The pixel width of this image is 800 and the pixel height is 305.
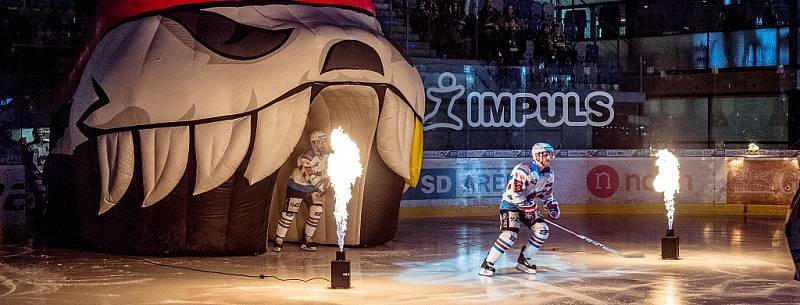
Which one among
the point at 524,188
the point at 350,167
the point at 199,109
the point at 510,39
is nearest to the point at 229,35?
the point at 199,109

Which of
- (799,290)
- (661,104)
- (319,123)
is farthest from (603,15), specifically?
(799,290)

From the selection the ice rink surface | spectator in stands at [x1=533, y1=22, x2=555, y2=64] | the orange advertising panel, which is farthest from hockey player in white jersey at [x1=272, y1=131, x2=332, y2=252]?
the orange advertising panel

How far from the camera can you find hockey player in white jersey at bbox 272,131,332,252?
51.5ft

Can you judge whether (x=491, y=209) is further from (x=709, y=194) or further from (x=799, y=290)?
(x=799, y=290)

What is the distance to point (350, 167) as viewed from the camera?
13.0 metres

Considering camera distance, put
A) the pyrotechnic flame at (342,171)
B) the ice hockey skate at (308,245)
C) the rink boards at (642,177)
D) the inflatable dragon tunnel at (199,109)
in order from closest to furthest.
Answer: the pyrotechnic flame at (342,171) < the inflatable dragon tunnel at (199,109) < the ice hockey skate at (308,245) < the rink boards at (642,177)

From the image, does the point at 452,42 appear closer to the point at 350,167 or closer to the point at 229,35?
the point at 229,35

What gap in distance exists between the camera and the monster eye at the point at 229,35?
47.1 feet

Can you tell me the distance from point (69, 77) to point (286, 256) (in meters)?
3.50

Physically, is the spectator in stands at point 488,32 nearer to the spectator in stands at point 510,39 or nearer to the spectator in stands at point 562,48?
the spectator in stands at point 510,39

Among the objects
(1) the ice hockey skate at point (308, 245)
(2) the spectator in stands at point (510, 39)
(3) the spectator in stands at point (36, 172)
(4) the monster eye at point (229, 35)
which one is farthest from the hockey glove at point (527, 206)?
(2) the spectator in stands at point (510, 39)

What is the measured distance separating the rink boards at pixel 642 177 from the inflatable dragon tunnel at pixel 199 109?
7.29m

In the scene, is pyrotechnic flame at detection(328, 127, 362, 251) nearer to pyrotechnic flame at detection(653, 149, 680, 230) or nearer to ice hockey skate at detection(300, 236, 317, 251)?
ice hockey skate at detection(300, 236, 317, 251)

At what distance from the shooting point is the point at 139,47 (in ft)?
47.6
